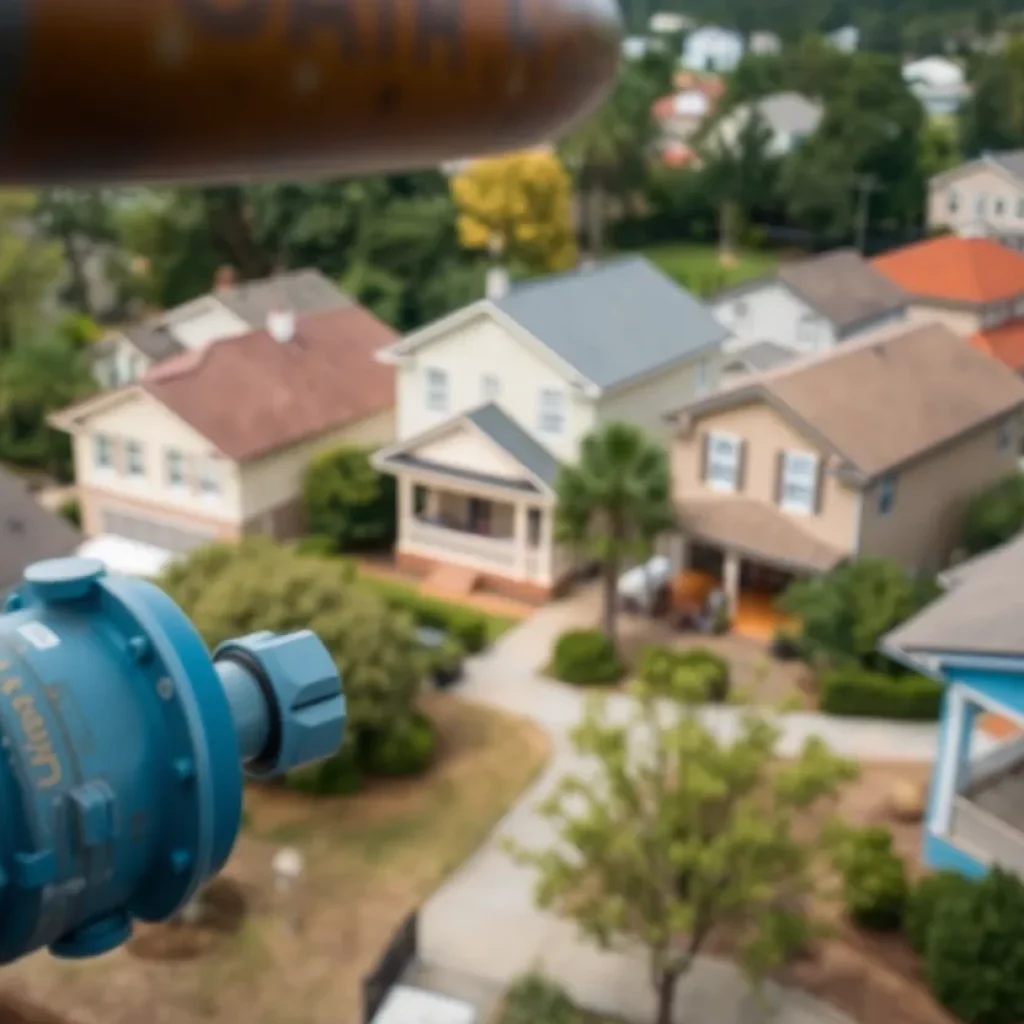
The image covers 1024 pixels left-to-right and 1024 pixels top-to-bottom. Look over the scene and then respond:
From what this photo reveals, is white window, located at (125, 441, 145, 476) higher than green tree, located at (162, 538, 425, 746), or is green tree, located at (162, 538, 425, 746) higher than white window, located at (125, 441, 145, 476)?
green tree, located at (162, 538, 425, 746)

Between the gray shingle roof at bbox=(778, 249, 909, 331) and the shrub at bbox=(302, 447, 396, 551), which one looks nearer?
the shrub at bbox=(302, 447, 396, 551)

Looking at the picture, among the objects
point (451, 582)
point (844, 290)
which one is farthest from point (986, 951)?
point (844, 290)

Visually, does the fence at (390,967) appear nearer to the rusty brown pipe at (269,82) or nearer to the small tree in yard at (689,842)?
the small tree in yard at (689,842)

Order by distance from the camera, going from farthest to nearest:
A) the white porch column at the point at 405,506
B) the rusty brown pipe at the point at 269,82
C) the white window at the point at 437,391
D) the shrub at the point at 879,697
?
1. the white window at the point at 437,391
2. the white porch column at the point at 405,506
3. the shrub at the point at 879,697
4. the rusty brown pipe at the point at 269,82

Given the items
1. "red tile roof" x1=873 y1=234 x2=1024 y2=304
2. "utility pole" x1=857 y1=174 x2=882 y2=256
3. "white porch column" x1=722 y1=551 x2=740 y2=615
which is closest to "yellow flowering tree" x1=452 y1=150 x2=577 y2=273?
"red tile roof" x1=873 y1=234 x2=1024 y2=304

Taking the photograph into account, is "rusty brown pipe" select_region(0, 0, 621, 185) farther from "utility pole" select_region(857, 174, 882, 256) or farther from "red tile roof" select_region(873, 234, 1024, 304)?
"utility pole" select_region(857, 174, 882, 256)

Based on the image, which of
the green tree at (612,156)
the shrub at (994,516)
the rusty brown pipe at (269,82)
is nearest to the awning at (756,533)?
the shrub at (994,516)
